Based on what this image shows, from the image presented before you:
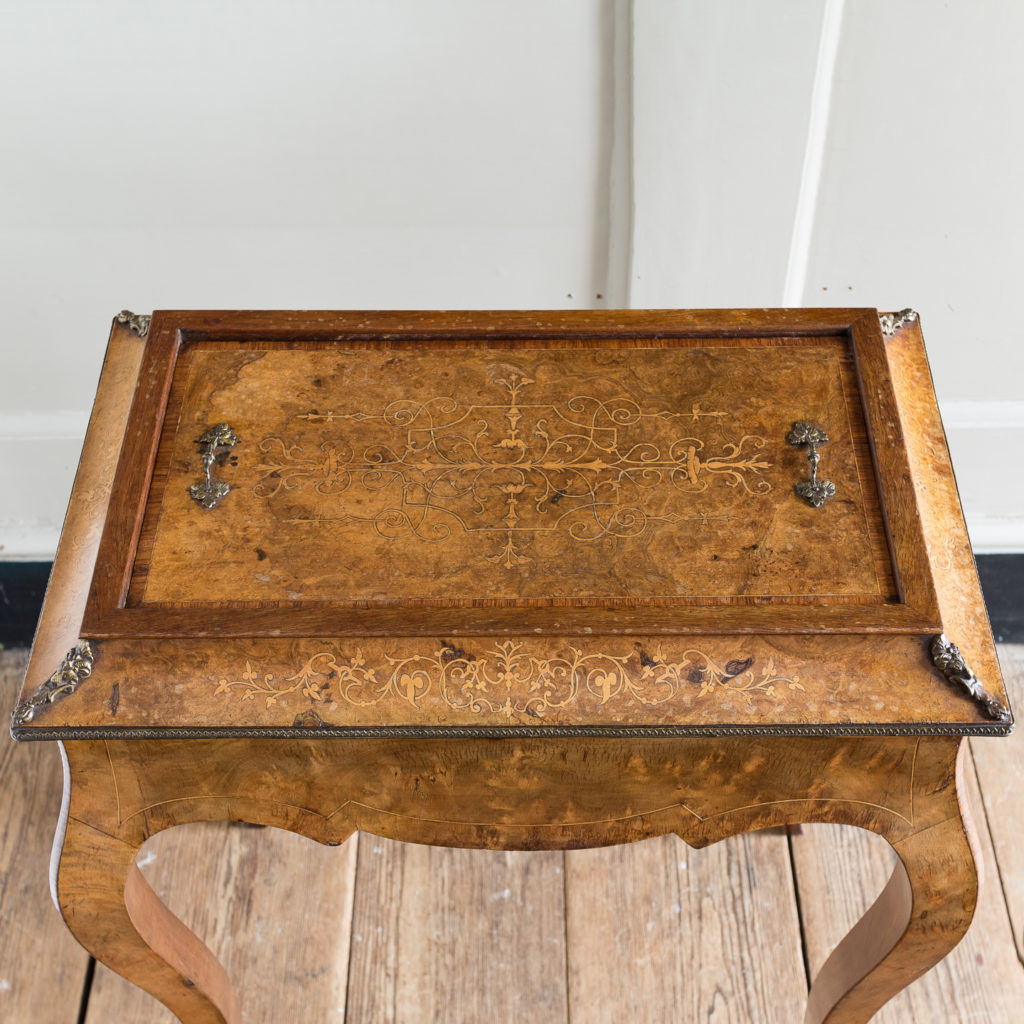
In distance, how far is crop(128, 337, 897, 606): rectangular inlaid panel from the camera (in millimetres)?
887

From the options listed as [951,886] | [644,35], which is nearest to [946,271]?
[644,35]

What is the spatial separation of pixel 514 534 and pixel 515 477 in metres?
0.07

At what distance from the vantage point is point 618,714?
32.1 inches

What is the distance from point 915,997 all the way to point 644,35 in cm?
128

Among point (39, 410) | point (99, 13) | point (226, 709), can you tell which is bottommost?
point (226, 709)

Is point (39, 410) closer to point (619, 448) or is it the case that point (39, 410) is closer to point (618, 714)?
point (619, 448)

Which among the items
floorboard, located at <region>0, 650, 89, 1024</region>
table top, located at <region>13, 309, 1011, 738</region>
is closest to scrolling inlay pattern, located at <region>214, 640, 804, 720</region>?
table top, located at <region>13, 309, 1011, 738</region>

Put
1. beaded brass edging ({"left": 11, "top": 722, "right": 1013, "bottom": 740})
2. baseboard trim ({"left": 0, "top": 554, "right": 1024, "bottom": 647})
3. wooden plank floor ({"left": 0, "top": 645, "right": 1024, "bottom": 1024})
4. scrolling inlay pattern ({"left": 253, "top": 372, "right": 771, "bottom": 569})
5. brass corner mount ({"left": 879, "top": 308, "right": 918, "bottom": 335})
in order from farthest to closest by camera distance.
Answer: baseboard trim ({"left": 0, "top": 554, "right": 1024, "bottom": 647}) → wooden plank floor ({"left": 0, "top": 645, "right": 1024, "bottom": 1024}) → brass corner mount ({"left": 879, "top": 308, "right": 918, "bottom": 335}) → scrolling inlay pattern ({"left": 253, "top": 372, "right": 771, "bottom": 569}) → beaded brass edging ({"left": 11, "top": 722, "right": 1013, "bottom": 740})

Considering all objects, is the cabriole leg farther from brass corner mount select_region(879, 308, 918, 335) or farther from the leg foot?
the leg foot

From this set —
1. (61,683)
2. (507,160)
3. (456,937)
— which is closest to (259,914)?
(456,937)

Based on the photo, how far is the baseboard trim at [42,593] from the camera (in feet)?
5.67

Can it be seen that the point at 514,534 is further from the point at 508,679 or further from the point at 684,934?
the point at 684,934

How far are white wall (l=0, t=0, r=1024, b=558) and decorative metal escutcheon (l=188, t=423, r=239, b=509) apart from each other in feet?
1.78

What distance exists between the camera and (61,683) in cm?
83
